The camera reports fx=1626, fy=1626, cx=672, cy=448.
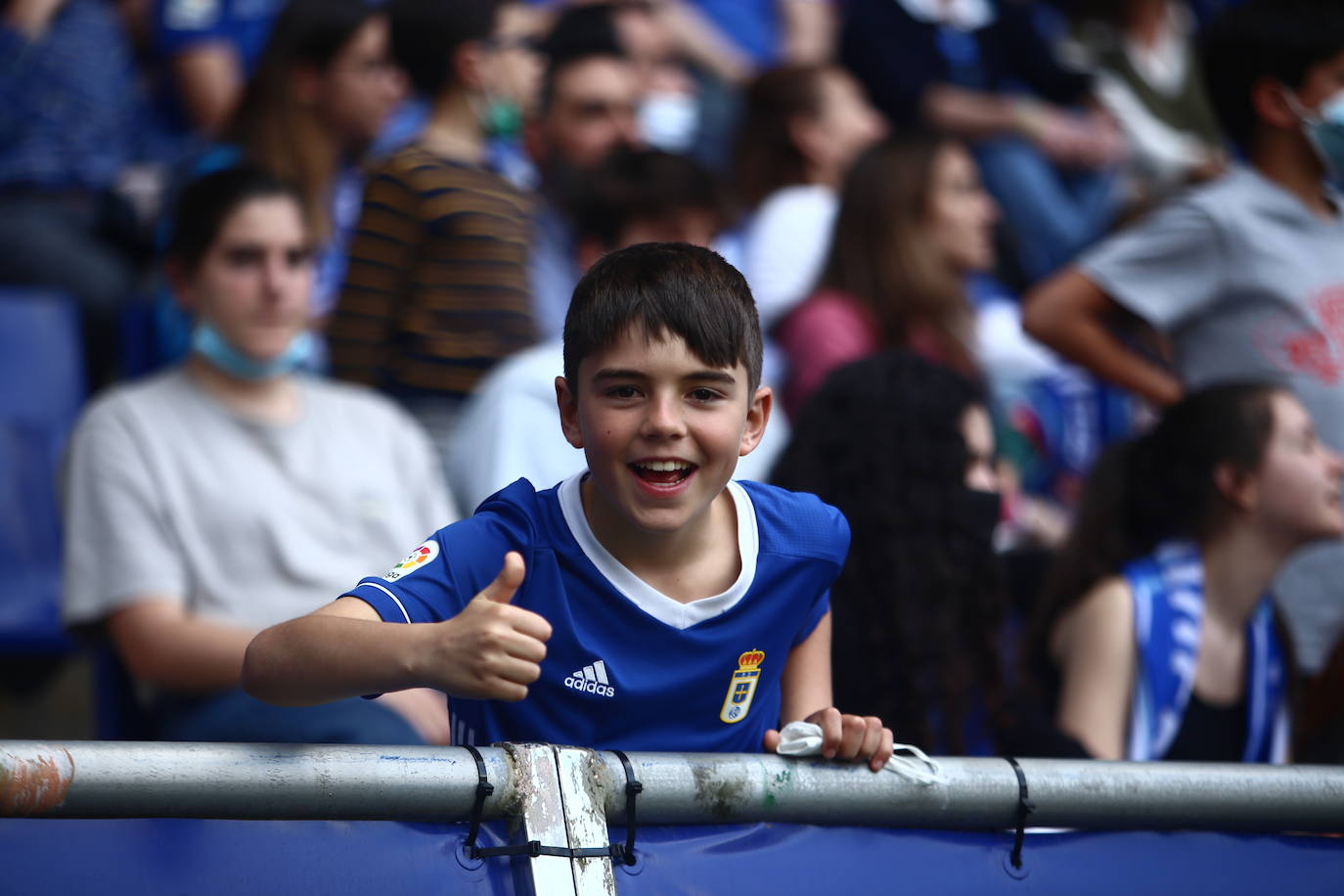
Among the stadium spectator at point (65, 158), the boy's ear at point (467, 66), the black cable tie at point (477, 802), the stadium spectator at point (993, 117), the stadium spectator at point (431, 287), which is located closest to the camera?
the black cable tie at point (477, 802)

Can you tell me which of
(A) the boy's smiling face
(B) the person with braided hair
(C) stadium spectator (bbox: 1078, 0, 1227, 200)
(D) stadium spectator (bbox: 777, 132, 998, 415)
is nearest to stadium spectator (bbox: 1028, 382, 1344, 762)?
(B) the person with braided hair

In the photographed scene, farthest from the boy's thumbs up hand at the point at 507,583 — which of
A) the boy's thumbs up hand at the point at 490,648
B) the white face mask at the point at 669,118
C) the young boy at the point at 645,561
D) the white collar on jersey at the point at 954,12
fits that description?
the white collar on jersey at the point at 954,12

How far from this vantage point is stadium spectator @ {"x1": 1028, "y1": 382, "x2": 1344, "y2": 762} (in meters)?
3.10

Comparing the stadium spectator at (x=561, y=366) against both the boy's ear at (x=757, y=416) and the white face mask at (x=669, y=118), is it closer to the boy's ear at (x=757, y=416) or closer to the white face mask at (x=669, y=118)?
the boy's ear at (x=757, y=416)

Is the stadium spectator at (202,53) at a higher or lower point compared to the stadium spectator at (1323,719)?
higher

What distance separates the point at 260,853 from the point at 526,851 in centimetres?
26

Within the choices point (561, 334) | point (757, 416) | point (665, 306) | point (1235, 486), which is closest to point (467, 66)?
point (561, 334)

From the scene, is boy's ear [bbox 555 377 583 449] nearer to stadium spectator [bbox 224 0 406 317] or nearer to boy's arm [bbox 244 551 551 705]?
boy's arm [bbox 244 551 551 705]

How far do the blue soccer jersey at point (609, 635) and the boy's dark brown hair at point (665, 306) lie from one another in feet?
0.62

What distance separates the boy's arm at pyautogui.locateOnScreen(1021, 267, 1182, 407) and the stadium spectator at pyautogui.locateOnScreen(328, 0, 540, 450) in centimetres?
127

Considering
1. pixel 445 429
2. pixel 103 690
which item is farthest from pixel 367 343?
pixel 103 690

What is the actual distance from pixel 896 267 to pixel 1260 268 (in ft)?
3.76

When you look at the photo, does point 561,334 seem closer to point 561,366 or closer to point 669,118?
Result: point 561,366

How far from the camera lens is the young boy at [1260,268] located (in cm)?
345
